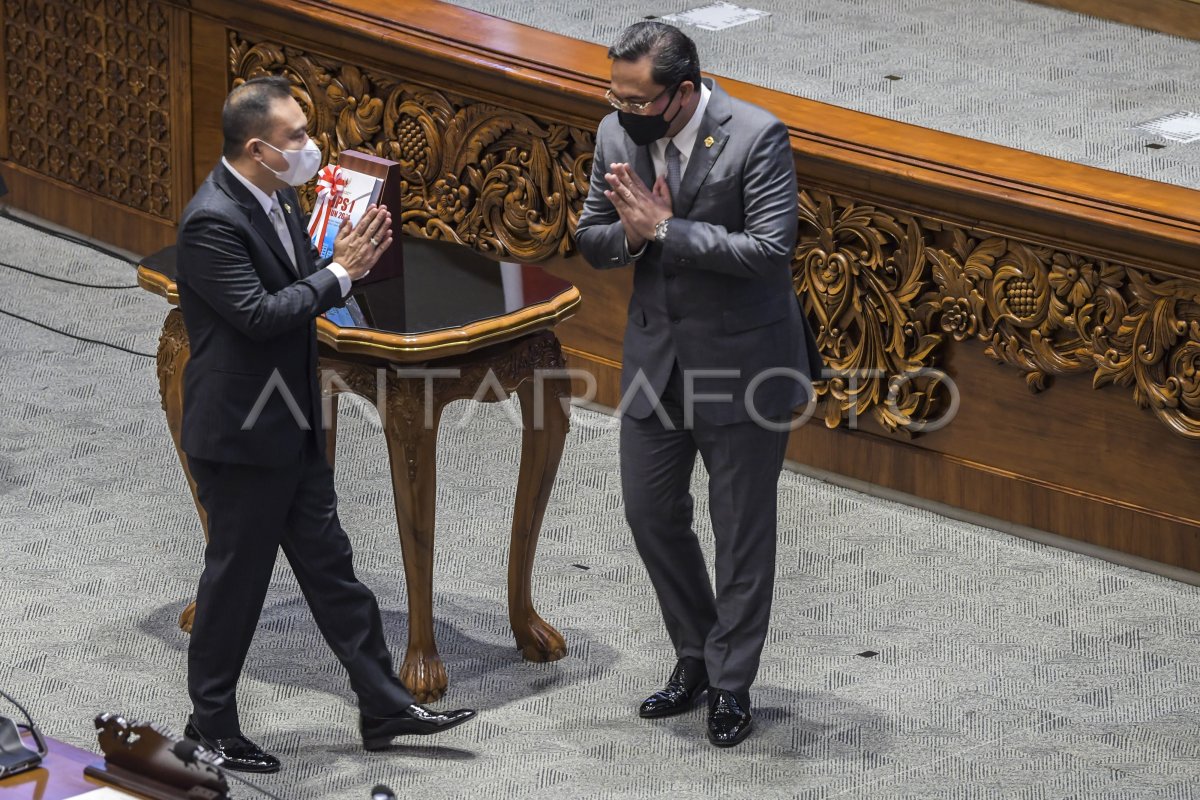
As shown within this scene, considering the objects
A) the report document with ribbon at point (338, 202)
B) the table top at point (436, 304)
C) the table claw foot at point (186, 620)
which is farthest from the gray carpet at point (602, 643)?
the report document with ribbon at point (338, 202)

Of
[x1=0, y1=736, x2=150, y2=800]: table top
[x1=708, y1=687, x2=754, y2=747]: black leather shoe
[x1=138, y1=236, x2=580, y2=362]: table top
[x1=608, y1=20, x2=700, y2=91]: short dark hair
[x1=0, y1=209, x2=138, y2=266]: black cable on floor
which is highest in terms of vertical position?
[x1=608, y1=20, x2=700, y2=91]: short dark hair

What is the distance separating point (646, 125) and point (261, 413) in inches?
32.6

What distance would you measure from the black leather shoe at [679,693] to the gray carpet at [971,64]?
1.81m

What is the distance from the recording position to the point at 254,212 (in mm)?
3572

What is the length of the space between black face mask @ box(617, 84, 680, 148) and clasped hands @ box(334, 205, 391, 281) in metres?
0.45

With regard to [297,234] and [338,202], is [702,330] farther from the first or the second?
[338,202]

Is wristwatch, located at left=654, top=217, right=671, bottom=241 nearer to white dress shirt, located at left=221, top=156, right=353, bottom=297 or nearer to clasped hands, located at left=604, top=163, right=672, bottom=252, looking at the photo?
clasped hands, located at left=604, top=163, right=672, bottom=252

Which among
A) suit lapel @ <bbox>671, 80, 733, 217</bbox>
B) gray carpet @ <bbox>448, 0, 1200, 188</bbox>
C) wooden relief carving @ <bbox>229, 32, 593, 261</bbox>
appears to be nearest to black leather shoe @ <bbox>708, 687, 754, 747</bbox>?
suit lapel @ <bbox>671, 80, 733, 217</bbox>

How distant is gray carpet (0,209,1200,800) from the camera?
3.86 meters

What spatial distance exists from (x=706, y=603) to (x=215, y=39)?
8.83 feet

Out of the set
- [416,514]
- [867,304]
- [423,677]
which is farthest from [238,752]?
[867,304]

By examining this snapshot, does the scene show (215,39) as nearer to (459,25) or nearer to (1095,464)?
(459,25)

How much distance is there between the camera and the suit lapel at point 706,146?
3.73m

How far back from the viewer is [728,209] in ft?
12.3
